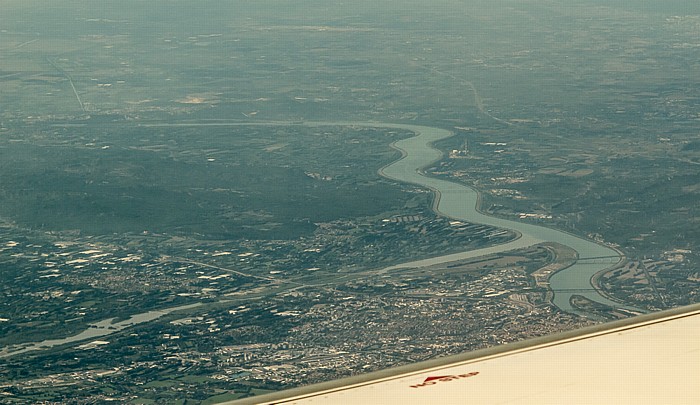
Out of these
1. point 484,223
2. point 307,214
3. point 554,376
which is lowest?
point 307,214

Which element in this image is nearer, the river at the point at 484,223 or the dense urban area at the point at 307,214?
the dense urban area at the point at 307,214

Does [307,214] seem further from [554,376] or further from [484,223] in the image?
[554,376]

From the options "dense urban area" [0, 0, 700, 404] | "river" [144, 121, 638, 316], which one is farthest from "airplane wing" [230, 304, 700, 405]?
"river" [144, 121, 638, 316]

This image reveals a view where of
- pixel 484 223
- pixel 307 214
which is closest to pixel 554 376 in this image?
pixel 484 223

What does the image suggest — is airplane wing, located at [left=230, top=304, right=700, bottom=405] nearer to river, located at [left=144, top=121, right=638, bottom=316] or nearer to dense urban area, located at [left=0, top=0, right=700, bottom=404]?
dense urban area, located at [left=0, top=0, right=700, bottom=404]

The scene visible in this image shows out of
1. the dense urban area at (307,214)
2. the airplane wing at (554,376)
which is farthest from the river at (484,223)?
the airplane wing at (554,376)

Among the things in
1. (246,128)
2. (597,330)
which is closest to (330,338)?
(597,330)

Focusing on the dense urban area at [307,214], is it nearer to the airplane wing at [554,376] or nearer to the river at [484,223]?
the river at [484,223]

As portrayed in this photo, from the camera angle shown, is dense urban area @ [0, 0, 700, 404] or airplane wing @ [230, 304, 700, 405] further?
dense urban area @ [0, 0, 700, 404]
